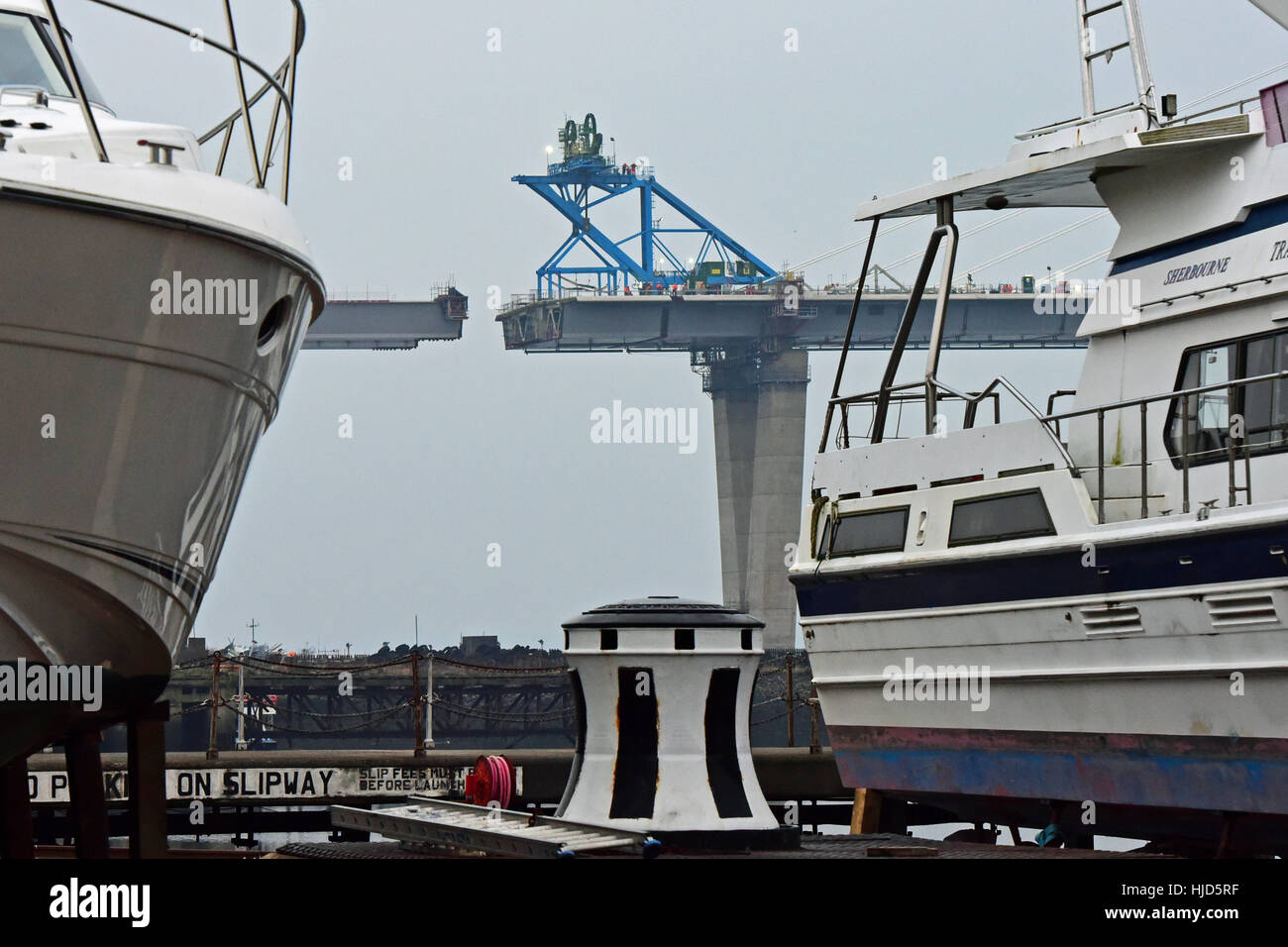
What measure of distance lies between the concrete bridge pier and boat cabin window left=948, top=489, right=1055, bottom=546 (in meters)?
72.7

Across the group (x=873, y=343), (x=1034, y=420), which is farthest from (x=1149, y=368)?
(x=873, y=343)

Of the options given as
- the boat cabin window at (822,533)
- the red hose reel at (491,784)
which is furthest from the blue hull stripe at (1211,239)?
the red hose reel at (491,784)

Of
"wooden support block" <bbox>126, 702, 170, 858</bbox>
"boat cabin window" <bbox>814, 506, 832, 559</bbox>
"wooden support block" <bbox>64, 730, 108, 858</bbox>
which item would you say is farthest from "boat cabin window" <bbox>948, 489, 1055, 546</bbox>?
"wooden support block" <bbox>64, 730, 108, 858</bbox>

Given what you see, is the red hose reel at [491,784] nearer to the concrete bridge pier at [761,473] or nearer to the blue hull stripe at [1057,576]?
the blue hull stripe at [1057,576]

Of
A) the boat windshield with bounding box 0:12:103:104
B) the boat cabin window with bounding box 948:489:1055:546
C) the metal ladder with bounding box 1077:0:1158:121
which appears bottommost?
the boat cabin window with bounding box 948:489:1055:546

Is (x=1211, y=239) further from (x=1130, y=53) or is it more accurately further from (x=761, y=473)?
(x=761, y=473)

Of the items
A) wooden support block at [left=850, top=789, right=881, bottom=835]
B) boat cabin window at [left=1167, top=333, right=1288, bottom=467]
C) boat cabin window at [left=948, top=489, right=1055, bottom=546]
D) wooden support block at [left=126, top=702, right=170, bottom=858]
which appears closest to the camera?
wooden support block at [left=126, top=702, right=170, bottom=858]

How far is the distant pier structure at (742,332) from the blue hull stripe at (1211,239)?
234ft

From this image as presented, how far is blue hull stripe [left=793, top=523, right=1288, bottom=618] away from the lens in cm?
1038

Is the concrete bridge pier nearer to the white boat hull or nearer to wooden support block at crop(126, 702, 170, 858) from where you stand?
wooden support block at crop(126, 702, 170, 858)

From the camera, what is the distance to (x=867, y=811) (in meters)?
14.0
